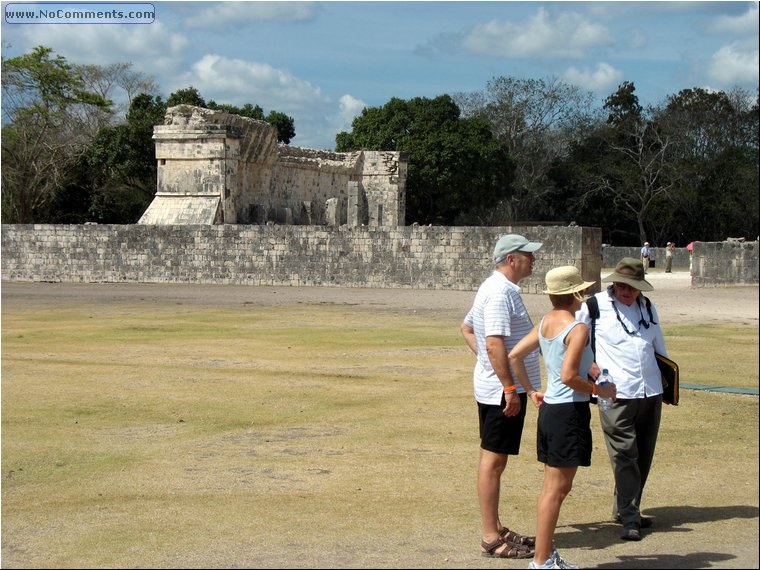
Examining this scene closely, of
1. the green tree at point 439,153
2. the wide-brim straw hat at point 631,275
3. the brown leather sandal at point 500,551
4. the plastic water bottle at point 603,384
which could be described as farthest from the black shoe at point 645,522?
the green tree at point 439,153

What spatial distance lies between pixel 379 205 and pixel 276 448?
32805 mm

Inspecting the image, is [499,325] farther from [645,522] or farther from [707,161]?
[707,161]

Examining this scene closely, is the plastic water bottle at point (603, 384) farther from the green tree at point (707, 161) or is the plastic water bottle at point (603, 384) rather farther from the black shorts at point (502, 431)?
the green tree at point (707, 161)

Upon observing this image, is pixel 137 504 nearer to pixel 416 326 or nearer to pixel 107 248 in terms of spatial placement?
pixel 416 326

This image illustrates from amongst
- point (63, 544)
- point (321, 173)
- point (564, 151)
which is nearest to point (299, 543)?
point (63, 544)

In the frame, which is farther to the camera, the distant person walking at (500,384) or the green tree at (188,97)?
the green tree at (188,97)

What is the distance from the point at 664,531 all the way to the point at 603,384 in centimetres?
90

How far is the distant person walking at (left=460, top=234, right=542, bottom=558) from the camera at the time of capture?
4805mm

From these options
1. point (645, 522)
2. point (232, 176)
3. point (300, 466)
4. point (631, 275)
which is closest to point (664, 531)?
point (645, 522)

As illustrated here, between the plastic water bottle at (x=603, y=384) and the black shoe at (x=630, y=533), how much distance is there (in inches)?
25.0

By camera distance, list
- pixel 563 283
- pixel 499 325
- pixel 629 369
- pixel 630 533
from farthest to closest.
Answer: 1. pixel 629 369
2. pixel 630 533
3. pixel 499 325
4. pixel 563 283

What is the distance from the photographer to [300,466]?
658 cm

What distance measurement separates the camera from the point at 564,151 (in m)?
56.1

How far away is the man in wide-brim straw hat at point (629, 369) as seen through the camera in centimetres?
527
